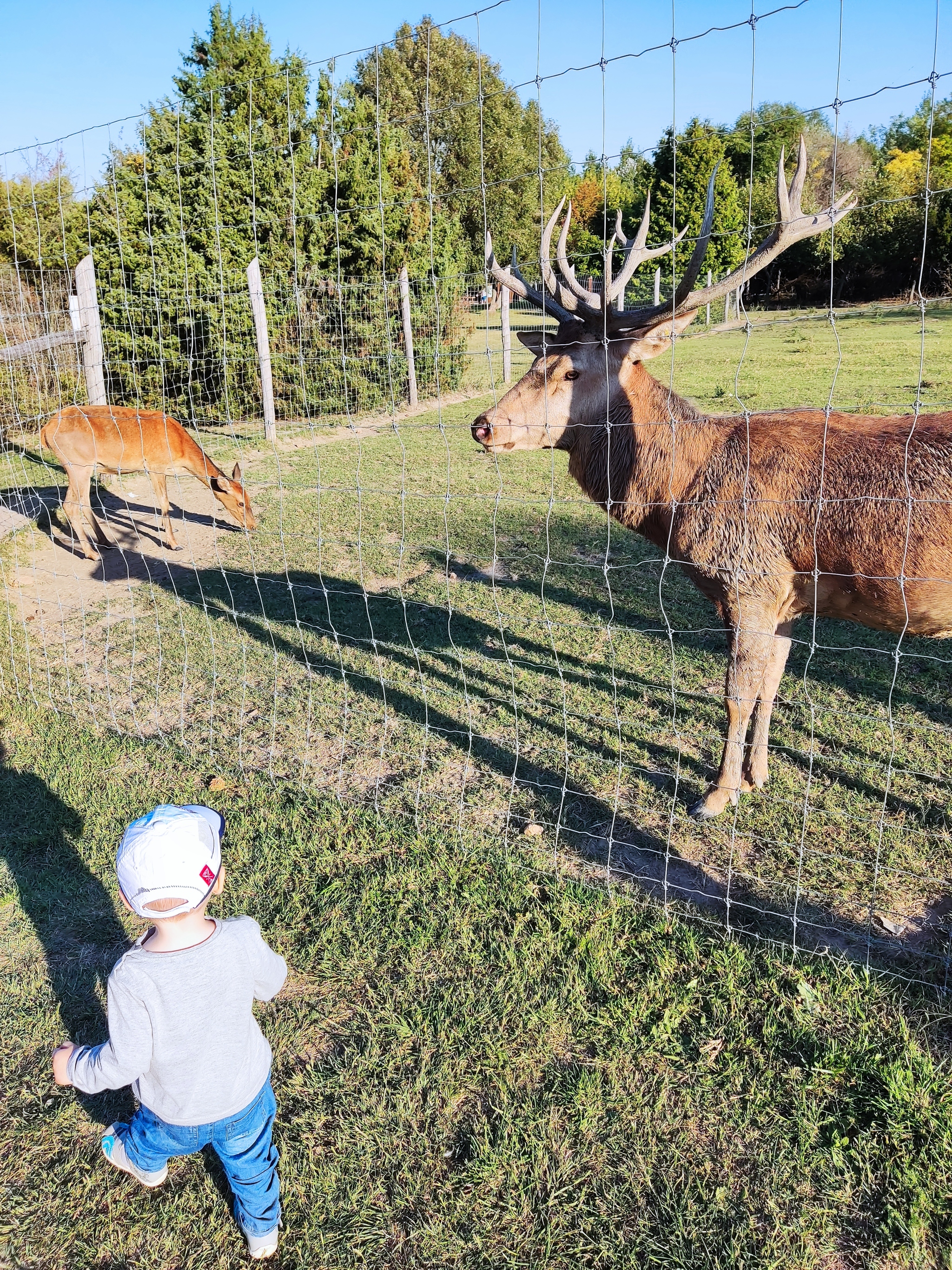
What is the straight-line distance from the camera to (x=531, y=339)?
4957 mm

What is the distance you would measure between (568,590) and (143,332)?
1132 cm

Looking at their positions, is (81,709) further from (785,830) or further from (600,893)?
(785,830)

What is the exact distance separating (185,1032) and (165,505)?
24.8 ft

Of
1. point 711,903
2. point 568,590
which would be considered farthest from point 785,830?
point 568,590

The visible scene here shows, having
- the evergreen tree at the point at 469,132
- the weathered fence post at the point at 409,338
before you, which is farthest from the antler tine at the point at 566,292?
the evergreen tree at the point at 469,132

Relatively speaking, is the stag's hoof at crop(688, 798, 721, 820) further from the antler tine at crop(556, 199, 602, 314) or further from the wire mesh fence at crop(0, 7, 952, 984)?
the antler tine at crop(556, 199, 602, 314)

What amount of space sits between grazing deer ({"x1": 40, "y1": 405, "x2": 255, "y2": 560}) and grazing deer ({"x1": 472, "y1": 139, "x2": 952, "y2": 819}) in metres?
5.14

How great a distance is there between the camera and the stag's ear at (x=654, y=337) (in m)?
4.14

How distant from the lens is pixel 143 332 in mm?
14984

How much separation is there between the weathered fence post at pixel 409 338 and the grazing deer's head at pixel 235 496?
23.8ft

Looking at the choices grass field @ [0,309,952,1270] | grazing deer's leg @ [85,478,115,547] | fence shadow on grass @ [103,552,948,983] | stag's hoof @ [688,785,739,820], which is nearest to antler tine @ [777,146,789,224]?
grass field @ [0,309,952,1270]

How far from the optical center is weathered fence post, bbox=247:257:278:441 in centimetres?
1264

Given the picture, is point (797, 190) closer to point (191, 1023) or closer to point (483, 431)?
point (483, 431)

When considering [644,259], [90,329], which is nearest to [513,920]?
[644,259]
